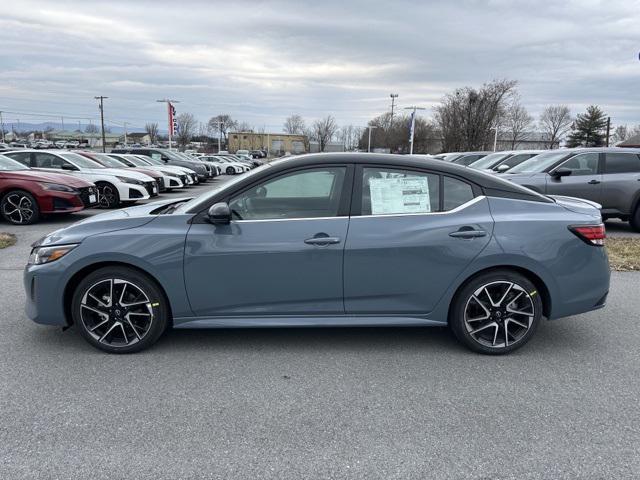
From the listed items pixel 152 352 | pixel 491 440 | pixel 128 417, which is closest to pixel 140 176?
pixel 152 352

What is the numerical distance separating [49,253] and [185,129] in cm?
10184

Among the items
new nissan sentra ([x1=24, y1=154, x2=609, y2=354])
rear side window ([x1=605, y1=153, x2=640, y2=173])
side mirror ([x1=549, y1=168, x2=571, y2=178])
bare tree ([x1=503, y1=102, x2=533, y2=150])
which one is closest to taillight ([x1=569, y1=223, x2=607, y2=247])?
new nissan sentra ([x1=24, y1=154, x2=609, y2=354])

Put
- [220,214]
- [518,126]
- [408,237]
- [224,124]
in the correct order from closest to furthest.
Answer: [220,214] < [408,237] < [518,126] < [224,124]

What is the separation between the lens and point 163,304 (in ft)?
12.2

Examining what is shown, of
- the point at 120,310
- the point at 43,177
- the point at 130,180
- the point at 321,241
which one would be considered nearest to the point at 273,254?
the point at 321,241

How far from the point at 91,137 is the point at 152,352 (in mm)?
132195

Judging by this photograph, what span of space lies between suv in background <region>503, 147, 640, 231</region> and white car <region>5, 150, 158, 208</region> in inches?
371

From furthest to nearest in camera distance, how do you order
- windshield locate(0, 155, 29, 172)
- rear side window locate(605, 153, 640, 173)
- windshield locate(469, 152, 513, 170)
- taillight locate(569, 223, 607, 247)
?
windshield locate(469, 152, 513, 170) → windshield locate(0, 155, 29, 172) → rear side window locate(605, 153, 640, 173) → taillight locate(569, 223, 607, 247)

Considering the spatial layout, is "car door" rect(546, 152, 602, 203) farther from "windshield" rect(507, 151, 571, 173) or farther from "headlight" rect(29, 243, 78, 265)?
"headlight" rect(29, 243, 78, 265)

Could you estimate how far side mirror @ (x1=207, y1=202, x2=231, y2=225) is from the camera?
11.7ft

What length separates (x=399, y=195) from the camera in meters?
3.79

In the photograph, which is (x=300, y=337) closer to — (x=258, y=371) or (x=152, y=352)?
(x=258, y=371)

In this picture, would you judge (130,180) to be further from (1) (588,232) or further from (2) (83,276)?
(1) (588,232)

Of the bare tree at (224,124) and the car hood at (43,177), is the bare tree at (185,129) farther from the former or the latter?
the car hood at (43,177)
